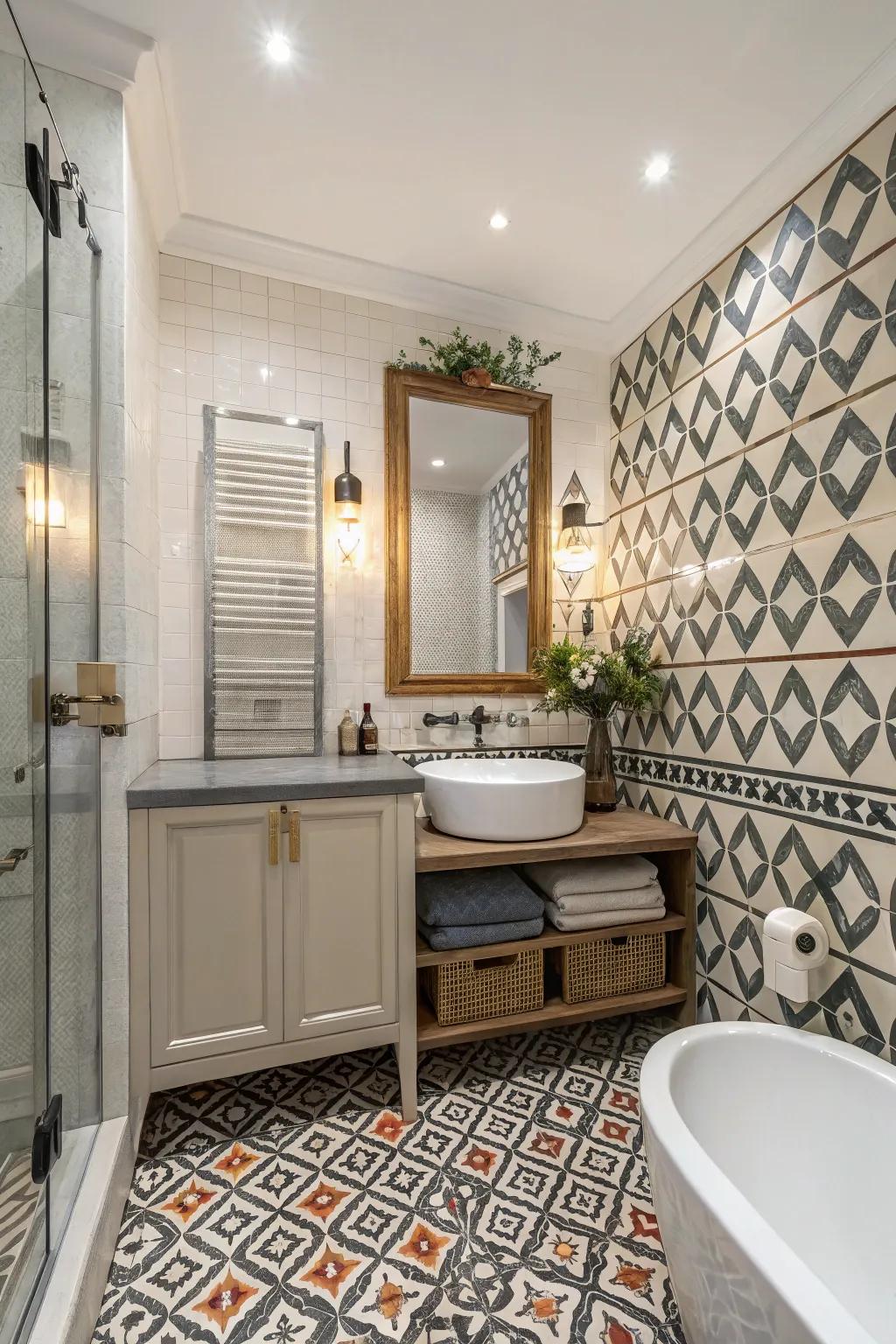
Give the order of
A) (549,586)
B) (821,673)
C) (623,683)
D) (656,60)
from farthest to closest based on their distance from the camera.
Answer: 1. (549,586)
2. (623,683)
3. (821,673)
4. (656,60)

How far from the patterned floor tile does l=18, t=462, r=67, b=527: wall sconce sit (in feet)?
5.04

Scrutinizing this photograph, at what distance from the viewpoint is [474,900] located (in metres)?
1.90

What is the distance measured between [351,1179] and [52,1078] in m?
0.78

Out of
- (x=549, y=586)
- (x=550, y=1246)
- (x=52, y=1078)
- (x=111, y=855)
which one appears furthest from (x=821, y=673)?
(x=52, y=1078)

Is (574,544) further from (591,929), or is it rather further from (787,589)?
(591,929)

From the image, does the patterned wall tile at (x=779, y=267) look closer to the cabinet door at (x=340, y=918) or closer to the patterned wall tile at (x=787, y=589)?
the patterned wall tile at (x=787, y=589)

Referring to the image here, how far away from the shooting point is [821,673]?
5.44ft

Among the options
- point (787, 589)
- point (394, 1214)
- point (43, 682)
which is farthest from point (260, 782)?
point (787, 589)

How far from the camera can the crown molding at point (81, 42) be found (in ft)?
4.56

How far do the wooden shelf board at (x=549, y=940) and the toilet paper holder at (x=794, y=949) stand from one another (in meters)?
0.46

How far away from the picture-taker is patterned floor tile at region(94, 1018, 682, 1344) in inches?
47.5

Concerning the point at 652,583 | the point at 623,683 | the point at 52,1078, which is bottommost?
the point at 52,1078

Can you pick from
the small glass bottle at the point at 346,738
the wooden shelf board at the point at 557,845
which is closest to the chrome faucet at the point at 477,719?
the small glass bottle at the point at 346,738

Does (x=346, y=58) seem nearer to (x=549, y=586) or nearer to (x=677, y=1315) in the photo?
(x=549, y=586)
